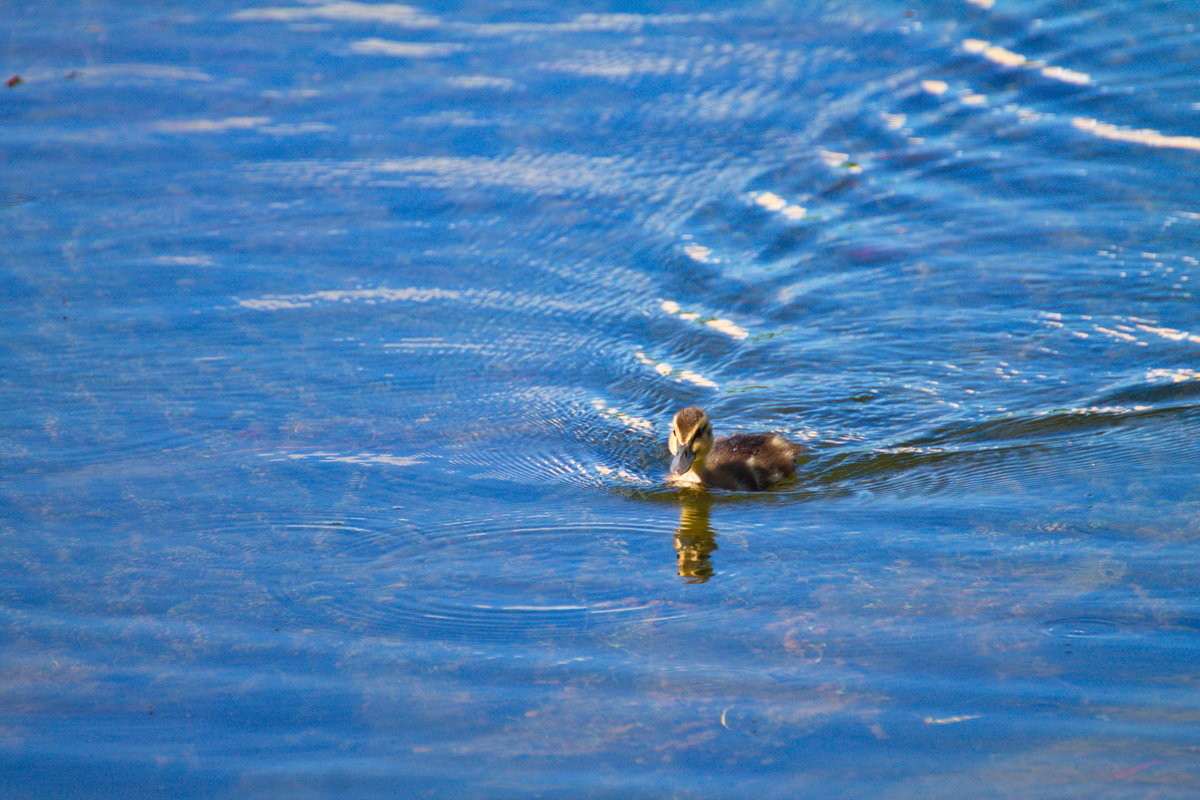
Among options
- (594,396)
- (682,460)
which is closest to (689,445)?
(682,460)

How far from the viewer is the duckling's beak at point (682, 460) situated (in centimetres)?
608

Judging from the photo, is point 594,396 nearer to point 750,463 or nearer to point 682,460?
point 682,460

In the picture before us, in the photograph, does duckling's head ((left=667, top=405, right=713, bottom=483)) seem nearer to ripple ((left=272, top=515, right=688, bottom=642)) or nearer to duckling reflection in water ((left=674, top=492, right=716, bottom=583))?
duckling reflection in water ((left=674, top=492, right=716, bottom=583))

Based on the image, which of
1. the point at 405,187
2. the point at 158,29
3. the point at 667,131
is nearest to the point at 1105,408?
the point at 667,131

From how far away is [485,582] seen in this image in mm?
5043

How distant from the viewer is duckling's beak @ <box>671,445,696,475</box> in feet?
20.0

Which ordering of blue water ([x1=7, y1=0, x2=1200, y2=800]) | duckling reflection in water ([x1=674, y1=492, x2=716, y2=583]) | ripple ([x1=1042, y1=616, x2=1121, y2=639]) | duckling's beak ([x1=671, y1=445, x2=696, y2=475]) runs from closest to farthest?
1. blue water ([x1=7, y1=0, x2=1200, y2=800])
2. ripple ([x1=1042, y1=616, x2=1121, y2=639])
3. duckling reflection in water ([x1=674, y1=492, x2=716, y2=583])
4. duckling's beak ([x1=671, y1=445, x2=696, y2=475])

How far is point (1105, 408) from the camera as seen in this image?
21.9 feet

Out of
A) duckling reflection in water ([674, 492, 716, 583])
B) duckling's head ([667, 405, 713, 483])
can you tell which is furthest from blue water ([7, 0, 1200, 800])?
duckling's head ([667, 405, 713, 483])

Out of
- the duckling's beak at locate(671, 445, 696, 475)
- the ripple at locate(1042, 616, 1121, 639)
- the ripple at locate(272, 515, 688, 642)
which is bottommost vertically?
the ripple at locate(1042, 616, 1121, 639)

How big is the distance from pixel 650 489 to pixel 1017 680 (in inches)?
89.9

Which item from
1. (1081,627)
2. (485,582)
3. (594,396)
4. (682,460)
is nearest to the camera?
(1081,627)

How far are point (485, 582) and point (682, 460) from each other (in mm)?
1408

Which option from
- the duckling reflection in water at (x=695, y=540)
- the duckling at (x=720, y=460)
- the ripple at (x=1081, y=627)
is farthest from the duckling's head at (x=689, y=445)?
the ripple at (x=1081, y=627)
